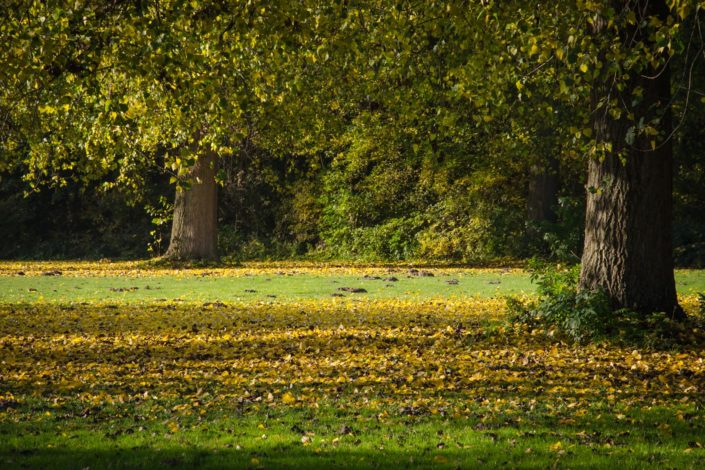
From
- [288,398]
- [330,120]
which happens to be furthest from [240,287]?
[288,398]

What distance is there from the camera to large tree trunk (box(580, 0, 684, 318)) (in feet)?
39.2

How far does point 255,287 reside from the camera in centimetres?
2170

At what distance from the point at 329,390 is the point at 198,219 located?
69.2 feet

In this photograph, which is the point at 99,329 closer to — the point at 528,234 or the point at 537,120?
the point at 537,120

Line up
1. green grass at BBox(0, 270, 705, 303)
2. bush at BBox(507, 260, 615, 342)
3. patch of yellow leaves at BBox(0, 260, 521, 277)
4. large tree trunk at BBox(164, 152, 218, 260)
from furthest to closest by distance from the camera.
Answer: large tree trunk at BBox(164, 152, 218, 260), patch of yellow leaves at BBox(0, 260, 521, 277), green grass at BBox(0, 270, 705, 303), bush at BBox(507, 260, 615, 342)

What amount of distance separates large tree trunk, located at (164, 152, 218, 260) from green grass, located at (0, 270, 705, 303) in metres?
4.51

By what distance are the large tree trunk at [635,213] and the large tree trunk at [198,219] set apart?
19.0 metres

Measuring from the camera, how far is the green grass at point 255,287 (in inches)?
763

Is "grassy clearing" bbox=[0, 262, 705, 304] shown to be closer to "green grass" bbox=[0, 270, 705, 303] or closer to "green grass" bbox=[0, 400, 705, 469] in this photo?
"green grass" bbox=[0, 270, 705, 303]

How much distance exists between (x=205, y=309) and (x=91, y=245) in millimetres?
24904

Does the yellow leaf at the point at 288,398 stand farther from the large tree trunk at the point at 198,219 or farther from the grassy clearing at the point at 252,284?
the large tree trunk at the point at 198,219

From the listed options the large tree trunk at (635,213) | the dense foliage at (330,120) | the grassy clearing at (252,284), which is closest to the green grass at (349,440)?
the dense foliage at (330,120)

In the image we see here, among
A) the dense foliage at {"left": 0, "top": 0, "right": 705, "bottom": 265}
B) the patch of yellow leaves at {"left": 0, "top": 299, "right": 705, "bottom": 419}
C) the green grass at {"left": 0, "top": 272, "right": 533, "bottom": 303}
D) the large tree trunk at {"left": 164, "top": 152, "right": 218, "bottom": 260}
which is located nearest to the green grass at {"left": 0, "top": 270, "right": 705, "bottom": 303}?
the green grass at {"left": 0, "top": 272, "right": 533, "bottom": 303}

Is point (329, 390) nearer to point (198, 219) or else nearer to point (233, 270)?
point (233, 270)
